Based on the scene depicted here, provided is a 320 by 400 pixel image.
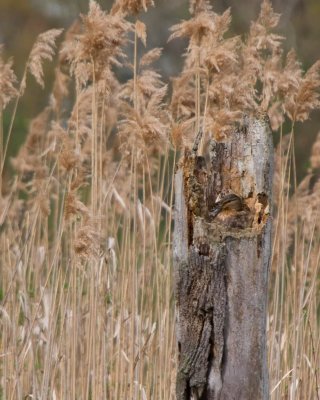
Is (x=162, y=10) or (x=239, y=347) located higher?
(x=162, y=10)

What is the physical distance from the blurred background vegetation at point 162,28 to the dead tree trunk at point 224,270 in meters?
7.43

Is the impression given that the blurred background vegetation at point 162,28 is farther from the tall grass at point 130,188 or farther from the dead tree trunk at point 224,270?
the dead tree trunk at point 224,270

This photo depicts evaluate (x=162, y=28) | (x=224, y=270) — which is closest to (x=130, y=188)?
(x=224, y=270)

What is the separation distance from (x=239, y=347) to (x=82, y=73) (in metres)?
1.29

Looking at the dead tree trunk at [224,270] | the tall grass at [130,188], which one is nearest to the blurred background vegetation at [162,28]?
the tall grass at [130,188]

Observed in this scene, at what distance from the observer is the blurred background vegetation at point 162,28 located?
10367 mm

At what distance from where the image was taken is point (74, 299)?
11.0 feet

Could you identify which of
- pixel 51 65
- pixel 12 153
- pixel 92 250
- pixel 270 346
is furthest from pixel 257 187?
pixel 51 65

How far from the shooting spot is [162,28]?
11.1 meters

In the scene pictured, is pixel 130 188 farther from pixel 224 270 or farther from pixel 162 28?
pixel 162 28

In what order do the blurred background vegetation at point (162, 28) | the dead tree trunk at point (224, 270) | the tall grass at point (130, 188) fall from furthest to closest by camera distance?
the blurred background vegetation at point (162, 28)
the tall grass at point (130, 188)
the dead tree trunk at point (224, 270)

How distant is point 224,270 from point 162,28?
899 cm

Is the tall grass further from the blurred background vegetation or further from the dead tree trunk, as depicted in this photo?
the blurred background vegetation

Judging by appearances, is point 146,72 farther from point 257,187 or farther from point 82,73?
point 257,187
